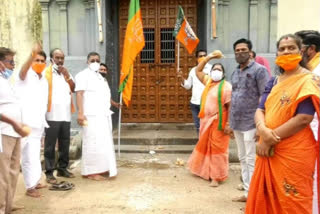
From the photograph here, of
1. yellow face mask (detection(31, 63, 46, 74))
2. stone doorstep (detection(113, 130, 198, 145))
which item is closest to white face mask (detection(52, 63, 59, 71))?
yellow face mask (detection(31, 63, 46, 74))

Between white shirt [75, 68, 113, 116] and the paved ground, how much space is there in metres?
1.10

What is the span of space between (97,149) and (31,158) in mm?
1105

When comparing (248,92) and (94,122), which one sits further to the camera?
(94,122)

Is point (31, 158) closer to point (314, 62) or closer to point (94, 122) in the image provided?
point (94, 122)

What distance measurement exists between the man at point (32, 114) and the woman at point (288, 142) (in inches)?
110

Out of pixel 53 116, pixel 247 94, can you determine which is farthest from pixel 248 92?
pixel 53 116

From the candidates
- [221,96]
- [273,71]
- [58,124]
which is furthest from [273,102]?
[273,71]

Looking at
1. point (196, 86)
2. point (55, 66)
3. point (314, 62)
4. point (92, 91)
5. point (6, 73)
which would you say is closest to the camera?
point (314, 62)

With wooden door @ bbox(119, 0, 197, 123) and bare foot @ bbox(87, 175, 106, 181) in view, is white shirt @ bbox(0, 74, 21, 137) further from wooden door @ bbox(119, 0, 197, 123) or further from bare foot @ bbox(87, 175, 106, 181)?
wooden door @ bbox(119, 0, 197, 123)

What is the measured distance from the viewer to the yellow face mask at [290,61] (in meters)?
2.66

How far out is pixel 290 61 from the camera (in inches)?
105

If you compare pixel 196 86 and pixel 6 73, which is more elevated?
pixel 6 73

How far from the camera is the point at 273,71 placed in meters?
7.03

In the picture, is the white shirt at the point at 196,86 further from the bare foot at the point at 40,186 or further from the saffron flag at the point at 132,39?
the bare foot at the point at 40,186
